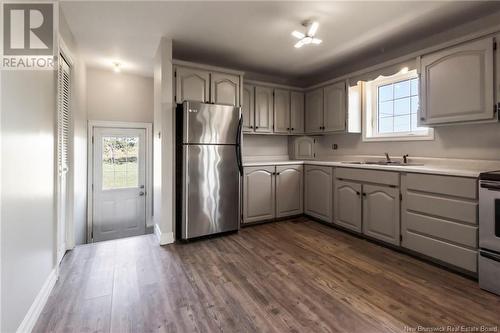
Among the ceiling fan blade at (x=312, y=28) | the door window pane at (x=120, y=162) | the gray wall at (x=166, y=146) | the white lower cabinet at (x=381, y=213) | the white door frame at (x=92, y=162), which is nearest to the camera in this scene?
the ceiling fan blade at (x=312, y=28)

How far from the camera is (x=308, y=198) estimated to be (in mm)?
3930

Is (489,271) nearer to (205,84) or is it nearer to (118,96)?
(205,84)

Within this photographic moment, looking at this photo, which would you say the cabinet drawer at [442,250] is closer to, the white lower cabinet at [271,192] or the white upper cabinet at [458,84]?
the white upper cabinet at [458,84]

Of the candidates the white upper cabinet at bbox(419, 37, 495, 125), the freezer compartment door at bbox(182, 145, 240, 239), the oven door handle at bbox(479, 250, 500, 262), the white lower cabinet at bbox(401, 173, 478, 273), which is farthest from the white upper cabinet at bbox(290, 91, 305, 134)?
the oven door handle at bbox(479, 250, 500, 262)

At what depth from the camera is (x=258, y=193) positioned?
12.0 feet

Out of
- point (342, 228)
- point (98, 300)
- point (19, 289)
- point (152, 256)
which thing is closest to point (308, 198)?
point (342, 228)

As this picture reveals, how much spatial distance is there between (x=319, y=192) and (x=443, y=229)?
161cm

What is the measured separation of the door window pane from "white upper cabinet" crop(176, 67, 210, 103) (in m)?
1.76

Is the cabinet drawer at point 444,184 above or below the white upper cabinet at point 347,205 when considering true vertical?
above

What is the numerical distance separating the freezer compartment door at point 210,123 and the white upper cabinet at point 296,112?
1388 millimetres

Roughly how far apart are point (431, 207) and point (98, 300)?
293 cm

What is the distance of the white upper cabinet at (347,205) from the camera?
3.10 metres

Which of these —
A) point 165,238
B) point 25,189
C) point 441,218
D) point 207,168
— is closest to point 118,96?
point 207,168

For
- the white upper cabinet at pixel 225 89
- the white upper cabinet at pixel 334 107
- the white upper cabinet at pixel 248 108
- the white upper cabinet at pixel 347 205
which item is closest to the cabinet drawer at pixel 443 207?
the white upper cabinet at pixel 347 205
